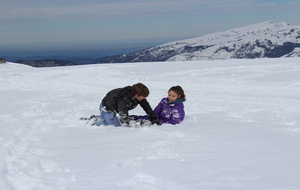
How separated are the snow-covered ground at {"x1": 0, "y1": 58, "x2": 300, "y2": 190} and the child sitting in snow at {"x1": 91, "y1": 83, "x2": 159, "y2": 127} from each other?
0.20 metres

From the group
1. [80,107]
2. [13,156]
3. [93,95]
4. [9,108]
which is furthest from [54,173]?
[93,95]

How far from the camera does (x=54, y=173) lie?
12.3 ft

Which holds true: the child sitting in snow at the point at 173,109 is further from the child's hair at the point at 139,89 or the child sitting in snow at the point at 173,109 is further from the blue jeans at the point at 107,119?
the child's hair at the point at 139,89

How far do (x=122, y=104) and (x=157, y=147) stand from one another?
165 cm

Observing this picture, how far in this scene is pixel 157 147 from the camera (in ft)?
15.5

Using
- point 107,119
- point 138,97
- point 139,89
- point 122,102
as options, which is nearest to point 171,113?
point 138,97

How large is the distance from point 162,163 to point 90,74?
15.3 m

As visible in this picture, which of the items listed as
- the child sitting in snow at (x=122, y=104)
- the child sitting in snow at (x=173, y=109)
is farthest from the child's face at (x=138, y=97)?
the child sitting in snow at (x=173, y=109)

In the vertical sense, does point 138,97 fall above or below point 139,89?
below

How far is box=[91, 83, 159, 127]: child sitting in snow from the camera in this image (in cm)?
605

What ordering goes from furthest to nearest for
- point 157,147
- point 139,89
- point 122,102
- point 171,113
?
point 171,113 → point 122,102 → point 139,89 → point 157,147

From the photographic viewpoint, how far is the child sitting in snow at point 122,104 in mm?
6047

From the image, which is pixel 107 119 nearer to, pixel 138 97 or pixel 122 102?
pixel 122 102

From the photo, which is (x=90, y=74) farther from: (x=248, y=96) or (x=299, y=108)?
(x=299, y=108)
